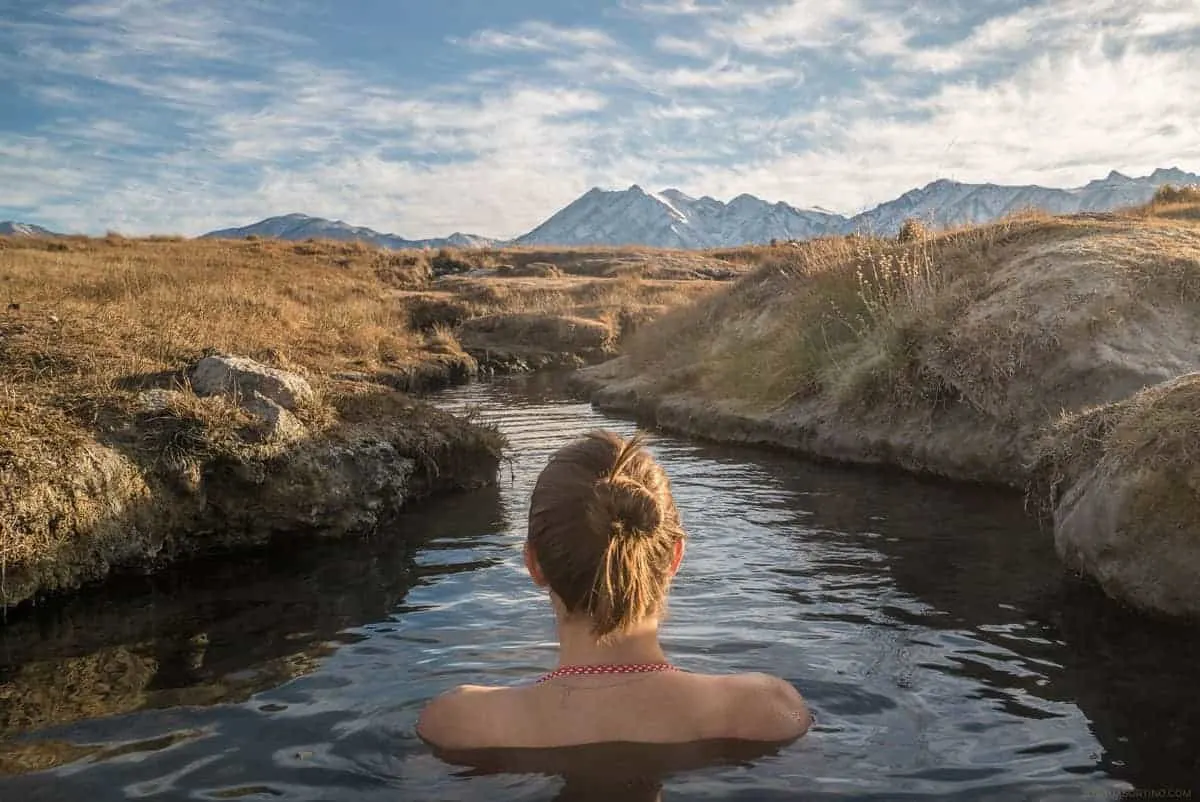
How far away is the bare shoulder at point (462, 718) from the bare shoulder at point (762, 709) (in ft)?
3.21

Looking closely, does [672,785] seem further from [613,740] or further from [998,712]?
[998,712]

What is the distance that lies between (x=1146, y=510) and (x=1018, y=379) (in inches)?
217

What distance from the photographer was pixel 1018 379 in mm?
11859

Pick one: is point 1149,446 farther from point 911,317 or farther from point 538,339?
point 538,339

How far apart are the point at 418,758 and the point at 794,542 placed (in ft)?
17.1

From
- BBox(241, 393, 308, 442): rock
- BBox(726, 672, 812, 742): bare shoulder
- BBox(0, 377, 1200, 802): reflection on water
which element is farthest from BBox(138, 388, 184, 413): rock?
BBox(726, 672, 812, 742): bare shoulder

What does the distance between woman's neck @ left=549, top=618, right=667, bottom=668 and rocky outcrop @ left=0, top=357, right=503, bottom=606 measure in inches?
193

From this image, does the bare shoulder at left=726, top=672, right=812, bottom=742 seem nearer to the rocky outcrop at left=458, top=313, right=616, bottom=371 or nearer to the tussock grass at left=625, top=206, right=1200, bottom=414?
the tussock grass at left=625, top=206, right=1200, bottom=414

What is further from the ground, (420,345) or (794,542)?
(420,345)

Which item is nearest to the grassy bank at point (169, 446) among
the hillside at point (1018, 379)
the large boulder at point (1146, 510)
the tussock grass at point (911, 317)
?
the hillside at point (1018, 379)

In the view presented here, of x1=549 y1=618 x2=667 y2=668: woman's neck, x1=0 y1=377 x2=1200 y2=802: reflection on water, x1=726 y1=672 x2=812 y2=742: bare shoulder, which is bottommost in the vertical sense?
x1=0 y1=377 x2=1200 y2=802: reflection on water

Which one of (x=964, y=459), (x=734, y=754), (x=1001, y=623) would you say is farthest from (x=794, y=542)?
(x=734, y=754)

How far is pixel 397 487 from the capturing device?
32.5ft

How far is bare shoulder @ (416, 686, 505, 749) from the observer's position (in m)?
3.96
